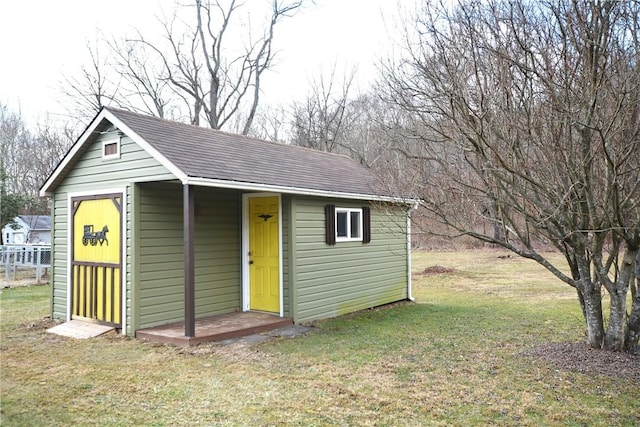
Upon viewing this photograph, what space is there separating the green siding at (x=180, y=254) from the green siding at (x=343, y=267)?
1.28 meters

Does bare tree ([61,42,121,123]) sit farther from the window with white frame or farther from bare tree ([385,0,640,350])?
bare tree ([385,0,640,350])

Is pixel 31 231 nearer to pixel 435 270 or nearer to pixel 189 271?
pixel 435 270

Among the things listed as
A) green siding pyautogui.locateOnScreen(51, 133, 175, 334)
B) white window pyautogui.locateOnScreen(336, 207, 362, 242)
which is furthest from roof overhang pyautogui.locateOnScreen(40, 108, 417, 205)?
white window pyautogui.locateOnScreen(336, 207, 362, 242)

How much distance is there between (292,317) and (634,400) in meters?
4.66

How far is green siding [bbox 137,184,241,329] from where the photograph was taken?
6.81 metres

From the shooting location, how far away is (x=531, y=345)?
6117 mm

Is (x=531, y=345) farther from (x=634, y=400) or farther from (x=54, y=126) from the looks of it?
(x=54, y=126)

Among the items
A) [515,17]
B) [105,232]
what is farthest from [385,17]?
[105,232]

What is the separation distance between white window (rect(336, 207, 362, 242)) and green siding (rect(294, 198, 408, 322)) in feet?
0.38

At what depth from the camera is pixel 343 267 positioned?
28.2ft

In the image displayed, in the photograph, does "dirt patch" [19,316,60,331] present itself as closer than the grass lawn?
No

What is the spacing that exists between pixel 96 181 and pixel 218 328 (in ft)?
10.1

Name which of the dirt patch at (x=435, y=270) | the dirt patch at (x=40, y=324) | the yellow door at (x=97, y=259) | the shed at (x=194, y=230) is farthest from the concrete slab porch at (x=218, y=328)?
the dirt patch at (x=435, y=270)

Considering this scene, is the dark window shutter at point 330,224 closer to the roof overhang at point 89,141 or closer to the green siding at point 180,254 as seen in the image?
the green siding at point 180,254
